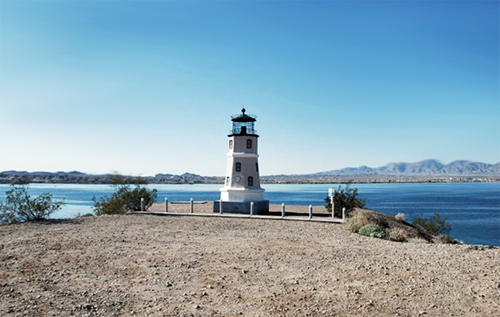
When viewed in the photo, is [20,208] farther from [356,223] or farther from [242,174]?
[356,223]

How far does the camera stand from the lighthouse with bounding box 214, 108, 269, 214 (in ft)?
91.6

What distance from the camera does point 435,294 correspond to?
9406 mm

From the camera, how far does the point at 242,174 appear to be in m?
28.2

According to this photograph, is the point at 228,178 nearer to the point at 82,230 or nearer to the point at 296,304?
the point at 82,230

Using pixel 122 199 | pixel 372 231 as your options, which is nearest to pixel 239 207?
pixel 122 199

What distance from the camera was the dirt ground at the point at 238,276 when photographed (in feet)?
28.3

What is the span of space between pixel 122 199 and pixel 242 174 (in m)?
8.35

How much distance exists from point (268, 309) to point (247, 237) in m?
8.86

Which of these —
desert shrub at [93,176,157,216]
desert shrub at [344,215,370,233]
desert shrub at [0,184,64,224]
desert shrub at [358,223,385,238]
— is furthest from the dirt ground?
desert shrub at [93,176,157,216]

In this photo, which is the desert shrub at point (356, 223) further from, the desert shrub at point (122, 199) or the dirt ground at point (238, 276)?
the desert shrub at point (122, 199)

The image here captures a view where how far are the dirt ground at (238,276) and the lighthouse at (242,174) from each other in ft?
32.8

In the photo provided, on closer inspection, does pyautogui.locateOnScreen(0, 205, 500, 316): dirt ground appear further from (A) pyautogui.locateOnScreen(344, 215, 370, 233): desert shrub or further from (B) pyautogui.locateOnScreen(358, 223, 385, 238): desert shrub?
(A) pyautogui.locateOnScreen(344, 215, 370, 233): desert shrub

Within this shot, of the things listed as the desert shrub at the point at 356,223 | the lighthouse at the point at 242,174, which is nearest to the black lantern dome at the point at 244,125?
the lighthouse at the point at 242,174

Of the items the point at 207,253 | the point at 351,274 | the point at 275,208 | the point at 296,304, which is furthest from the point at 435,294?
the point at 275,208
